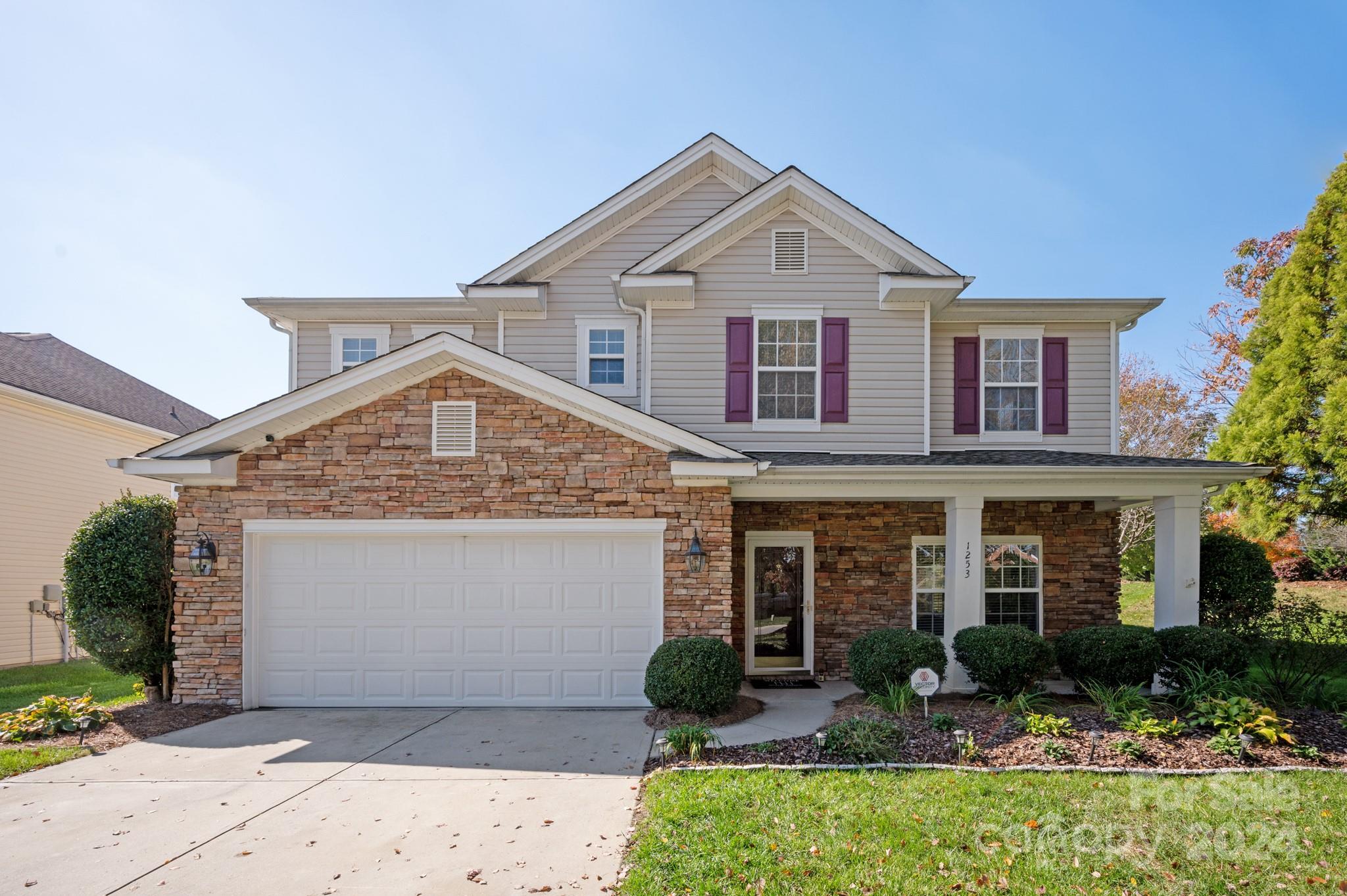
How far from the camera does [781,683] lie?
35.4 ft

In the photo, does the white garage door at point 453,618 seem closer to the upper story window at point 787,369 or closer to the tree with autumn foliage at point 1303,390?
the upper story window at point 787,369

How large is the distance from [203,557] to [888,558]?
9.38m

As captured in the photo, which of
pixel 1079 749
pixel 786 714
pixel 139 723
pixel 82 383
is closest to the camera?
pixel 1079 749

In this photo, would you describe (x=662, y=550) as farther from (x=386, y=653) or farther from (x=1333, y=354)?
(x=1333, y=354)

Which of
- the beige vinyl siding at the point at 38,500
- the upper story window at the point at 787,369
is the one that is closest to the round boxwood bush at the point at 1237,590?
the upper story window at the point at 787,369

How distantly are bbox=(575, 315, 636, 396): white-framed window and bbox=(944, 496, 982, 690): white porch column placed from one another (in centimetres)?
520

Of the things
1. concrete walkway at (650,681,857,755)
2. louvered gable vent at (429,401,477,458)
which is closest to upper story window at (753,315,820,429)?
concrete walkway at (650,681,857,755)

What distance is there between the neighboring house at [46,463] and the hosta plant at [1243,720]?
18.2 meters

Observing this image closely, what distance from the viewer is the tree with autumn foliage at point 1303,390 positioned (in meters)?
14.7

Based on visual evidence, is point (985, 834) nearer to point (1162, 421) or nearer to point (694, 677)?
point (694, 677)

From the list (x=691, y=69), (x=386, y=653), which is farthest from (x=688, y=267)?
(x=386, y=653)

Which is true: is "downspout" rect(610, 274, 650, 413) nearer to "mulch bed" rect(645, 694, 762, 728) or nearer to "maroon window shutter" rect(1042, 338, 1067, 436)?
"mulch bed" rect(645, 694, 762, 728)

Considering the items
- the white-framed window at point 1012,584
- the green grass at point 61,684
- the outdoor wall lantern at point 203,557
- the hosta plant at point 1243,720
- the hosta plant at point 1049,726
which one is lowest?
the green grass at point 61,684

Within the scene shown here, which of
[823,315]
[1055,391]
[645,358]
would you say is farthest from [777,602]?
[1055,391]
